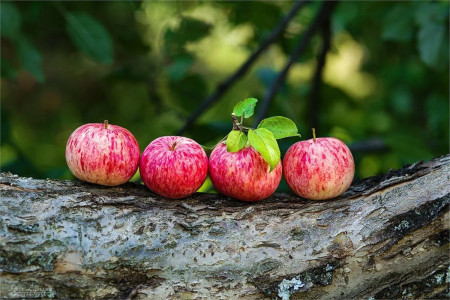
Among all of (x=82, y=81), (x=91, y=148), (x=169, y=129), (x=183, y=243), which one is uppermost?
(x=82, y=81)

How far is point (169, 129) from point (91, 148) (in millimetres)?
1528

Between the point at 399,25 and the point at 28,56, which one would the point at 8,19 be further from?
the point at 399,25

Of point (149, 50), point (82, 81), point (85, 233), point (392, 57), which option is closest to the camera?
point (85, 233)

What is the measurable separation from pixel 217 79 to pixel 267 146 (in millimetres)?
3650

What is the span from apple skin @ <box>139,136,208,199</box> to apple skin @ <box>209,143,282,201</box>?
2.2 inches

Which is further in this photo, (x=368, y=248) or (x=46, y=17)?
(x=46, y=17)

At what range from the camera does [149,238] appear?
1385mm

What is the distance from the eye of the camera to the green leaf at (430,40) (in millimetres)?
2398

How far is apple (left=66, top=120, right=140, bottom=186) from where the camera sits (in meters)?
1.49

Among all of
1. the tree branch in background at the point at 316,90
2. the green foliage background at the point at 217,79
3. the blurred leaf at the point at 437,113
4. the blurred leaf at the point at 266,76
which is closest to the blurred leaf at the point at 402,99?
the green foliage background at the point at 217,79

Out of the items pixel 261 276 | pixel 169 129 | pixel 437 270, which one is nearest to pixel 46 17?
pixel 169 129

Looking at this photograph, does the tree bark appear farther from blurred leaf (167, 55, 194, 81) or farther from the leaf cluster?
blurred leaf (167, 55, 194, 81)

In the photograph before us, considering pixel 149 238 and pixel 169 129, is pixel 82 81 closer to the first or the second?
pixel 169 129

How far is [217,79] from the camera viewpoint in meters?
5.01
